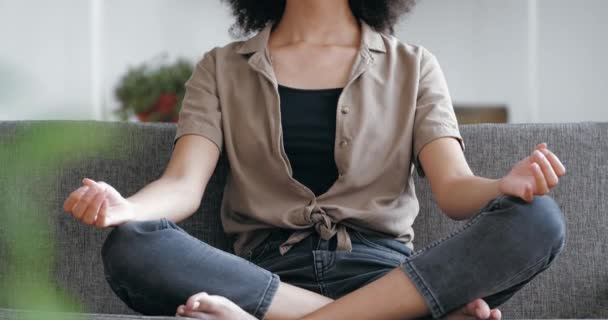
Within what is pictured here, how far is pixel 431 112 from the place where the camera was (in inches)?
59.4

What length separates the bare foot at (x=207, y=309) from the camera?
1.06 meters

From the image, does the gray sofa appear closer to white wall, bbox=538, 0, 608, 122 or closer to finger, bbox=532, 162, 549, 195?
finger, bbox=532, 162, 549, 195

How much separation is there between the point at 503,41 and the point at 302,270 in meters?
3.54

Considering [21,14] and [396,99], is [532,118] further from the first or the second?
[21,14]

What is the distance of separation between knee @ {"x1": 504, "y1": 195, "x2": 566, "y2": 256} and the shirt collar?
60 cm

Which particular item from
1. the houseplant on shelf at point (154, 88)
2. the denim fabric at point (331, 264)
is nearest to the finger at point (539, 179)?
the denim fabric at point (331, 264)

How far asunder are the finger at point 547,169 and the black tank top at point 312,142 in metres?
0.49

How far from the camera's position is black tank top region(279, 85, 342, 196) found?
4.96ft

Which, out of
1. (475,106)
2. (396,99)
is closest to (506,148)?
(396,99)

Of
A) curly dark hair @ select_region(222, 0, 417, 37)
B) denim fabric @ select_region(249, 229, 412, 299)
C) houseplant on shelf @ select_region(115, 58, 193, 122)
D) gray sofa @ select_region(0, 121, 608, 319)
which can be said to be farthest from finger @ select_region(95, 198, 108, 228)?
houseplant on shelf @ select_region(115, 58, 193, 122)

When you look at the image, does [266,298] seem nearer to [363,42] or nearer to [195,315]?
[195,315]

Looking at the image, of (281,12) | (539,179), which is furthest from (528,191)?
(281,12)

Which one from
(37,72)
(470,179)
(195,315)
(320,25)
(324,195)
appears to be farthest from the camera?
(320,25)

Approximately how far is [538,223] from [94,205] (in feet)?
1.99
